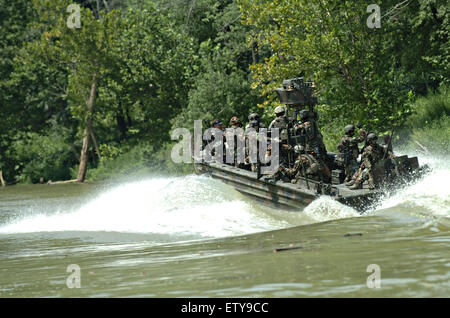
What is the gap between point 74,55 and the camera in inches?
1553

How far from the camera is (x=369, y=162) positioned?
46.1 feet

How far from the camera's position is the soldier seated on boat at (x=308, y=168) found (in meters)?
14.8

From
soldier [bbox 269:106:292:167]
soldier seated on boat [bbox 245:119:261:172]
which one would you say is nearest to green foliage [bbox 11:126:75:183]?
soldier seated on boat [bbox 245:119:261:172]

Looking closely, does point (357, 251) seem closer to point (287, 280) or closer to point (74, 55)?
point (287, 280)

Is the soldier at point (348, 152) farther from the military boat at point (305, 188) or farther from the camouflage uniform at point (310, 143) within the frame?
the military boat at point (305, 188)

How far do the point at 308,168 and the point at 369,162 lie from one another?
138 cm

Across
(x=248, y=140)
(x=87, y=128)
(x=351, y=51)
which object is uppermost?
(x=351, y=51)

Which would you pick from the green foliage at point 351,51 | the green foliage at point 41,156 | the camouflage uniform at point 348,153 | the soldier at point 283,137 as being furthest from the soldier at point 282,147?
the green foliage at point 41,156

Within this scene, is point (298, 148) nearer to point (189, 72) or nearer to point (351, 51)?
point (351, 51)

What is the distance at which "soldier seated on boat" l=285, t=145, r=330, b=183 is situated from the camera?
1480 cm

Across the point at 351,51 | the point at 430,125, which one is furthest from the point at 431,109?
the point at 351,51

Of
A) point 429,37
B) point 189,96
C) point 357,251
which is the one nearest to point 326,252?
point 357,251

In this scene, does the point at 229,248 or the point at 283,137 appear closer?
the point at 229,248
